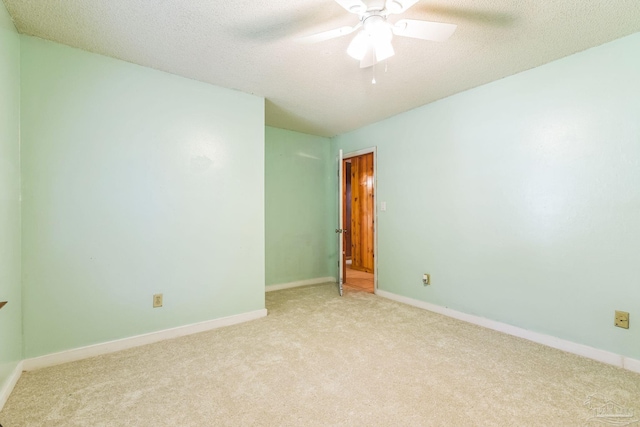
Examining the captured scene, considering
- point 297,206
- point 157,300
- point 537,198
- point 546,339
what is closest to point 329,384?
point 157,300

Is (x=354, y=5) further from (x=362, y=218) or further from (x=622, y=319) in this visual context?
(x=362, y=218)

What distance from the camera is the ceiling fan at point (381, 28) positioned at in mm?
1514

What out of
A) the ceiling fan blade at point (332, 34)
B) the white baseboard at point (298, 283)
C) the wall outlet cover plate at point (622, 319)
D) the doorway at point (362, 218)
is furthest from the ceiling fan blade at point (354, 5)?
the doorway at point (362, 218)

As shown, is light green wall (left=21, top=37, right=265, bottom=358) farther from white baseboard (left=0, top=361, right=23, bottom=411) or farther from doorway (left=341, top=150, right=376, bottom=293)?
doorway (left=341, top=150, right=376, bottom=293)

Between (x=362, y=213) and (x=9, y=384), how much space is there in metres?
5.00

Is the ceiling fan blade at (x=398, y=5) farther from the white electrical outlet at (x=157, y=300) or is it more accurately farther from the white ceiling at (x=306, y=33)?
the white electrical outlet at (x=157, y=300)

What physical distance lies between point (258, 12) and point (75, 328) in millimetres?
2614

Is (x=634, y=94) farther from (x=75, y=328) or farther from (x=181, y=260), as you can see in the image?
(x=75, y=328)

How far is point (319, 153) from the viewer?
15.8 feet

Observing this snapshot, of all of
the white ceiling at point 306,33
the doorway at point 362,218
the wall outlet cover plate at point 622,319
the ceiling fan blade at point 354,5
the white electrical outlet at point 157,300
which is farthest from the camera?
the doorway at point 362,218

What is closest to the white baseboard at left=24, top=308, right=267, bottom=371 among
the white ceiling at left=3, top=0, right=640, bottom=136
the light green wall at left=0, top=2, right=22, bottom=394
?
the light green wall at left=0, top=2, right=22, bottom=394

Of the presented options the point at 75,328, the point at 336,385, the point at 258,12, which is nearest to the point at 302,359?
the point at 336,385

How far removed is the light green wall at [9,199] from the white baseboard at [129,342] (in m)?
0.16

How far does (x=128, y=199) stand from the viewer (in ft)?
7.97
